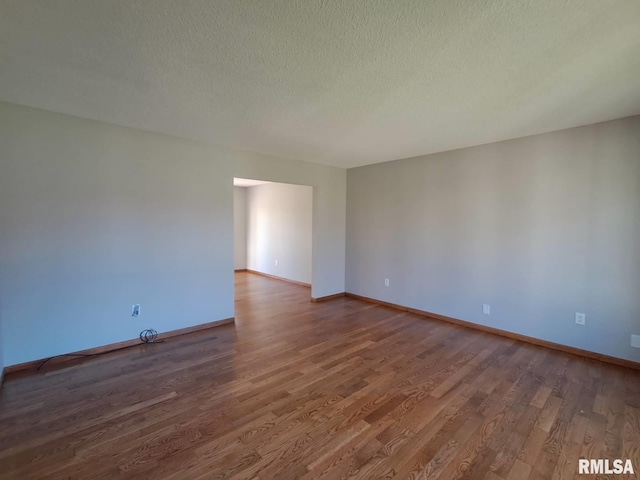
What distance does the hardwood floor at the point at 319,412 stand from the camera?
5.21 ft

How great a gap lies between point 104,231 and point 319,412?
2701 millimetres

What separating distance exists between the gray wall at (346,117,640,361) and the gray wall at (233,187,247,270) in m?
4.25

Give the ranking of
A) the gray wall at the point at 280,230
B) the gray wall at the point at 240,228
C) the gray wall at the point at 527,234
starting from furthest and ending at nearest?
the gray wall at the point at 240,228 < the gray wall at the point at 280,230 < the gray wall at the point at 527,234

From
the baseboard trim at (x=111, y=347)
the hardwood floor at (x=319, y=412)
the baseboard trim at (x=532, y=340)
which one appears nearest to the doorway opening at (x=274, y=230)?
the baseboard trim at (x=532, y=340)

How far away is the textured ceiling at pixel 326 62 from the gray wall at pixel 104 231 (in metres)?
0.33

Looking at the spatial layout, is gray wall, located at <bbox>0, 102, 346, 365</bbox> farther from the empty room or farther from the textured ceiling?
the textured ceiling

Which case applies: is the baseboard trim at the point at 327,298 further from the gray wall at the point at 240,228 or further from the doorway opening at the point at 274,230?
the gray wall at the point at 240,228

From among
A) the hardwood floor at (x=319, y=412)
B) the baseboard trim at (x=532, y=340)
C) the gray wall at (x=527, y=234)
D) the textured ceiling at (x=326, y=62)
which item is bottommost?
the hardwood floor at (x=319, y=412)

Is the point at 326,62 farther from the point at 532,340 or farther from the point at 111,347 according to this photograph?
the point at 532,340

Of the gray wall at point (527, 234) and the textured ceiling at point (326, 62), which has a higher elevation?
the textured ceiling at point (326, 62)

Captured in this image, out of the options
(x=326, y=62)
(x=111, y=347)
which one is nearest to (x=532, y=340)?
(x=326, y=62)

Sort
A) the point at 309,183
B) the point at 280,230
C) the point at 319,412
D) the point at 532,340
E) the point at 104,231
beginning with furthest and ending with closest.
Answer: the point at 280,230 < the point at 309,183 < the point at 532,340 < the point at 104,231 < the point at 319,412

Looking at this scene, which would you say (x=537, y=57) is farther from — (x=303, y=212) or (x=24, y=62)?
(x=303, y=212)

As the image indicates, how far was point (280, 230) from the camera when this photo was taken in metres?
6.74
